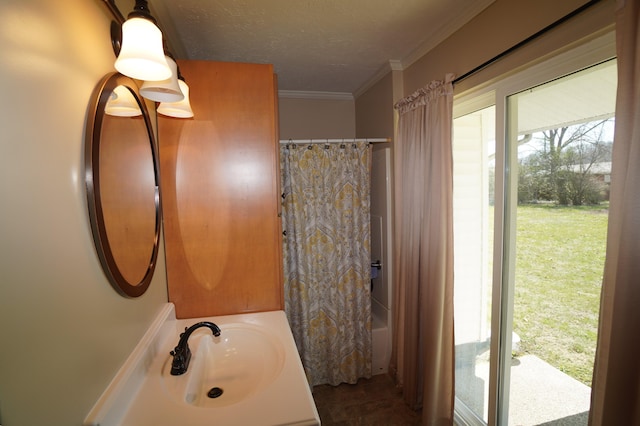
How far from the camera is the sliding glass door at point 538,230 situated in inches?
→ 44.7

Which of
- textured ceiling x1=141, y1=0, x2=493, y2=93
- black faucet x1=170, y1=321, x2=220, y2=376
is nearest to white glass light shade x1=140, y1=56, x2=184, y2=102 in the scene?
textured ceiling x1=141, y1=0, x2=493, y2=93

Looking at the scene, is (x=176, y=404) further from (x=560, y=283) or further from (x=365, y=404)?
(x=365, y=404)

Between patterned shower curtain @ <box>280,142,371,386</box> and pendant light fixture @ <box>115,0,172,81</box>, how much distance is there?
149 cm

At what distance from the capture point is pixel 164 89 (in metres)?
0.92

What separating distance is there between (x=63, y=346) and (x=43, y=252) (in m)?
0.22

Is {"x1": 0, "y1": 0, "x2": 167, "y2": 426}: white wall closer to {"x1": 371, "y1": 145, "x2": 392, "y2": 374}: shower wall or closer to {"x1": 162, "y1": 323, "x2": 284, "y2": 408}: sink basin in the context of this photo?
{"x1": 162, "y1": 323, "x2": 284, "y2": 408}: sink basin

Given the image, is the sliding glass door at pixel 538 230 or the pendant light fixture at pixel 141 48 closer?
the pendant light fixture at pixel 141 48

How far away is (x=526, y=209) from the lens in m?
1.40

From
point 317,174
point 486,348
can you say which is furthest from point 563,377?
point 317,174

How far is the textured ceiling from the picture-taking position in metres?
1.45

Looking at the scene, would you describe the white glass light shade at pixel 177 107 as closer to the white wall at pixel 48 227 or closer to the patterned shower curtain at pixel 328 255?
the white wall at pixel 48 227

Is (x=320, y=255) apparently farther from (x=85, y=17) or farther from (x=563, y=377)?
(x=85, y=17)

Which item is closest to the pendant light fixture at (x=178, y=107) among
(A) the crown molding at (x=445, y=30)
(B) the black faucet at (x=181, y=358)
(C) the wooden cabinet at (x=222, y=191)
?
(C) the wooden cabinet at (x=222, y=191)

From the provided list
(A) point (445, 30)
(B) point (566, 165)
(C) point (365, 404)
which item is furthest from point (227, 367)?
(A) point (445, 30)
